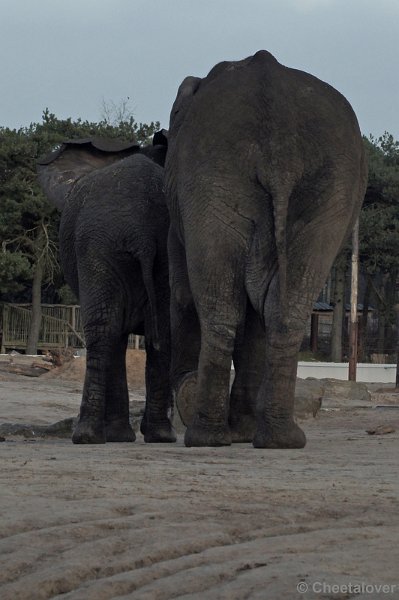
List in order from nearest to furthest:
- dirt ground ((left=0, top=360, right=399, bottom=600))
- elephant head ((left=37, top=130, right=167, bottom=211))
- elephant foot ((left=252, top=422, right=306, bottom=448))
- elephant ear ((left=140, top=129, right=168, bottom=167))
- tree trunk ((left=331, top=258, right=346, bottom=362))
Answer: dirt ground ((left=0, top=360, right=399, bottom=600))
elephant foot ((left=252, top=422, right=306, bottom=448))
elephant ear ((left=140, top=129, right=168, bottom=167))
elephant head ((left=37, top=130, right=167, bottom=211))
tree trunk ((left=331, top=258, right=346, bottom=362))

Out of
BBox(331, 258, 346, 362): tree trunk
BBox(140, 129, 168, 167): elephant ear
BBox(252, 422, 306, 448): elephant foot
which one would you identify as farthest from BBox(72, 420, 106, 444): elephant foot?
BBox(331, 258, 346, 362): tree trunk

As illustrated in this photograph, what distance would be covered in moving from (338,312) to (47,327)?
1096 cm

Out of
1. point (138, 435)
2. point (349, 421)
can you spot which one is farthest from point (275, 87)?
point (349, 421)

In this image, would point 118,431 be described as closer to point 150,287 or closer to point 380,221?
point 150,287

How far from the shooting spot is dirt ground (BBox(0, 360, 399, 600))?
13.5 ft

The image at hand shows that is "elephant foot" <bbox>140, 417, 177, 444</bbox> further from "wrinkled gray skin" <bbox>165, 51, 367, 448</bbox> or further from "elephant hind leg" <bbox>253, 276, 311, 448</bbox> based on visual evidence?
"elephant hind leg" <bbox>253, 276, 311, 448</bbox>

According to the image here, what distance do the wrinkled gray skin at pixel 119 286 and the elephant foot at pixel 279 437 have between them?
1.40m

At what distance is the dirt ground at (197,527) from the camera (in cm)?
413

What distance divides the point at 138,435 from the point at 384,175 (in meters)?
37.4

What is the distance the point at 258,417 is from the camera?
8836mm

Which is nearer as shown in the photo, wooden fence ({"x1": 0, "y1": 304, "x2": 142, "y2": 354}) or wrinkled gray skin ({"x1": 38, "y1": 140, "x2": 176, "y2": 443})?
wrinkled gray skin ({"x1": 38, "y1": 140, "x2": 176, "y2": 443})

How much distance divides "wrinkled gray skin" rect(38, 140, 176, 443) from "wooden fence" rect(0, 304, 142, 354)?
32.0 m

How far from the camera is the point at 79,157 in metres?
11.4

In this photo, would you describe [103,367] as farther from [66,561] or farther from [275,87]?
[66,561]
